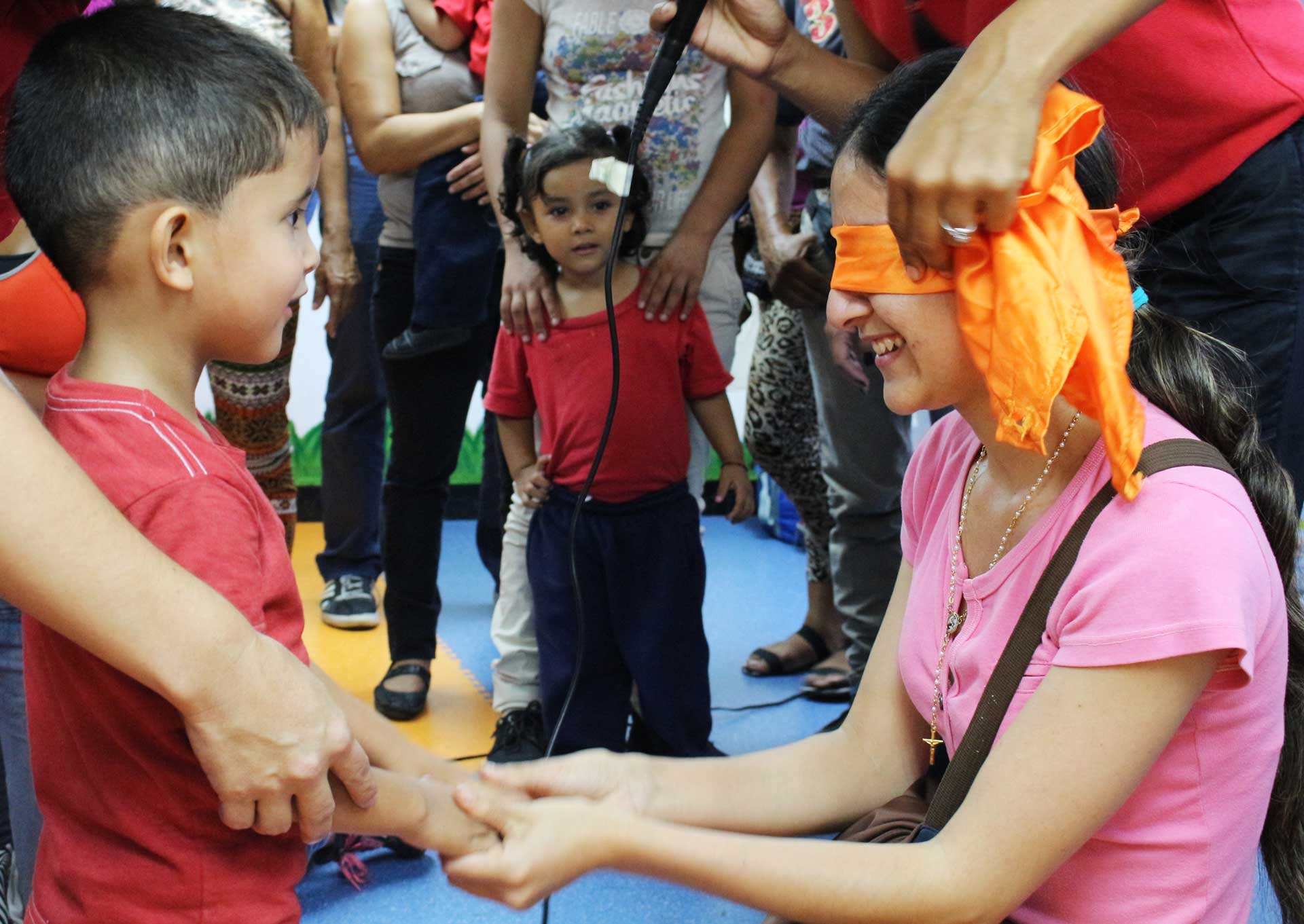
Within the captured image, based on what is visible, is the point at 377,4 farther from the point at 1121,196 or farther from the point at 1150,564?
the point at 1150,564

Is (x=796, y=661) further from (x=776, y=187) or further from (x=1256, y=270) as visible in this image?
(x=1256, y=270)

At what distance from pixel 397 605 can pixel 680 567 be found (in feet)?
2.56

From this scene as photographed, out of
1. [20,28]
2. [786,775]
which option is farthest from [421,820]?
[20,28]

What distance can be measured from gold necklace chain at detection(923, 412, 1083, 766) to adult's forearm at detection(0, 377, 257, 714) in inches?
26.4

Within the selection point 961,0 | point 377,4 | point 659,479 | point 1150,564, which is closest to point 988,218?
point 1150,564

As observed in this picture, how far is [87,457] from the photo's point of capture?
0.96m

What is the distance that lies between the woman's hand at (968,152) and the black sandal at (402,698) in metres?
2.09

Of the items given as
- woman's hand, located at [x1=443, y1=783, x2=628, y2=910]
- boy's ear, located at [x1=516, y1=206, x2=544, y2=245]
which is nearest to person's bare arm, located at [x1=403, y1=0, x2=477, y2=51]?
boy's ear, located at [x1=516, y1=206, x2=544, y2=245]

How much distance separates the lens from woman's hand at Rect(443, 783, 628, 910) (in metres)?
1.02

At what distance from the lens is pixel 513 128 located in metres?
2.46

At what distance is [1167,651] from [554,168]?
1679mm

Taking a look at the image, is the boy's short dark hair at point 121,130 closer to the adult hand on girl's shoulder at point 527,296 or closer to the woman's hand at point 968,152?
the woman's hand at point 968,152

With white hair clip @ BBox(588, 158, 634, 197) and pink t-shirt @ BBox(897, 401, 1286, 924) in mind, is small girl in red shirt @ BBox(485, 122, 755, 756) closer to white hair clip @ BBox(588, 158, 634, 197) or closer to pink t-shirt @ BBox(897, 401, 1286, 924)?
white hair clip @ BBox(588, 158, 634, 197)

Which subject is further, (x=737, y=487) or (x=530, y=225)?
(x=737, y=487)
